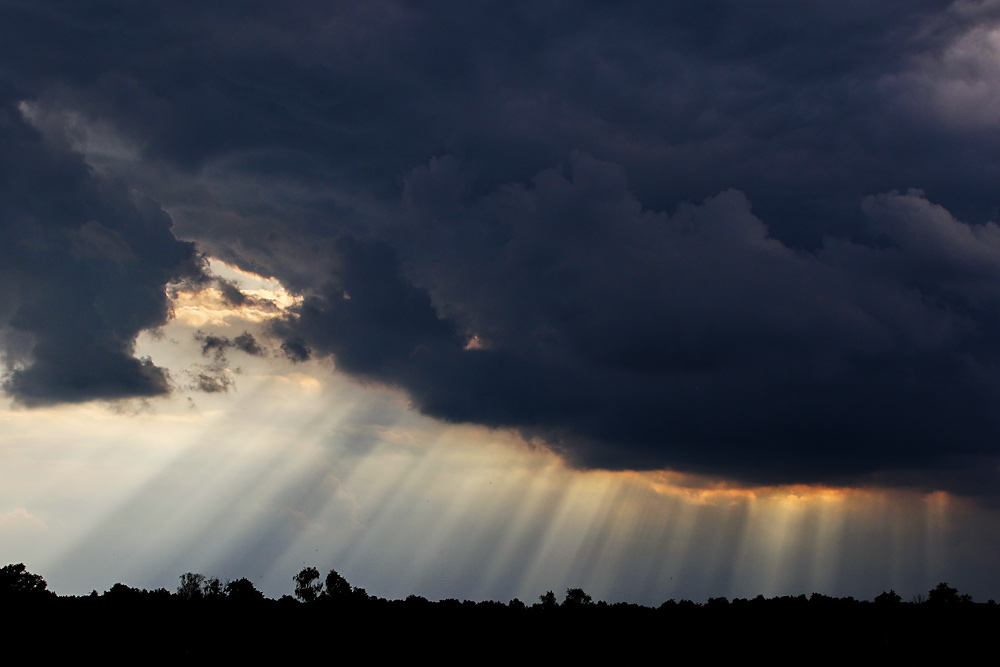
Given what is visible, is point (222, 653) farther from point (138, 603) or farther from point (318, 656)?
point (138, 603)

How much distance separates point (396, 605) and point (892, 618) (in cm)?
7490

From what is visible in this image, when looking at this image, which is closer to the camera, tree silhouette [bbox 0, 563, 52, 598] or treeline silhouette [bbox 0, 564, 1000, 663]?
treeline silhouette [bbox 0, 564, 1000, 663]

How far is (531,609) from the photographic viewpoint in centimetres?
14475

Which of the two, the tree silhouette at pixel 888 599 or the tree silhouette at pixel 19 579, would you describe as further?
the tree silhouette at pixel 19 579

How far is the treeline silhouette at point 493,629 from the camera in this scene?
10425cm

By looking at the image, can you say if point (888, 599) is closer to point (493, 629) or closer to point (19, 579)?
point (493, 629)

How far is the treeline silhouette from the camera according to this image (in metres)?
104

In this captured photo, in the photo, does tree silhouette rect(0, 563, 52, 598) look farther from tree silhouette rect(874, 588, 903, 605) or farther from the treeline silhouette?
tree silhouette rect(874, 588, 903, 605)

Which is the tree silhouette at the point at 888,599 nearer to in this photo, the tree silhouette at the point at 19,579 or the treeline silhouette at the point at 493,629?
the treeline silhouette at the point at 493,629

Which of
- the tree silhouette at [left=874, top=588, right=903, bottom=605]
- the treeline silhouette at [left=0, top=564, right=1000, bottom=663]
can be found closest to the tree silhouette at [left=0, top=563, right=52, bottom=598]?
the treeline silhouette at [left=0, top=564, right=1000, bottom=663]

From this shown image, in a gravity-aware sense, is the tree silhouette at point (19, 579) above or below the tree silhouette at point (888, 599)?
below

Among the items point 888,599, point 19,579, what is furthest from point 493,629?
point 19,579

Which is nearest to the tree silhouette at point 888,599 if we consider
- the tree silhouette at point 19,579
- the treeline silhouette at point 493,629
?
the treeline silhouette at point 493,629

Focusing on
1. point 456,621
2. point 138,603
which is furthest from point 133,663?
point 456,621
